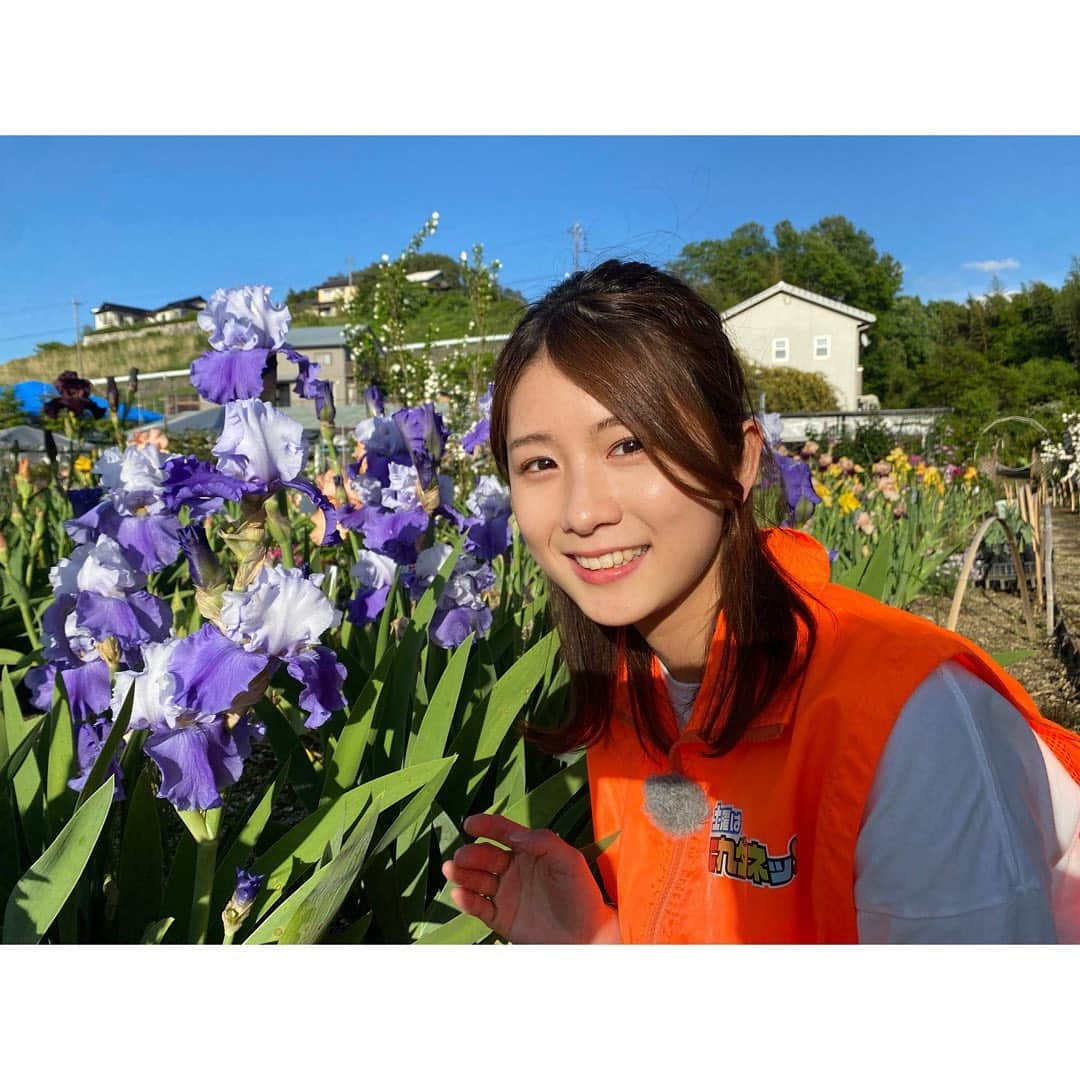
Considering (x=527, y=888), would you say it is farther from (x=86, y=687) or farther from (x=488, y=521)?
(x=488, y=521)

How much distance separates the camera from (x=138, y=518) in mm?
1202

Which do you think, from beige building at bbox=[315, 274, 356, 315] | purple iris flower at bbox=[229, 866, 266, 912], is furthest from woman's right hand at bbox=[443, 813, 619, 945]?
beige building at bbox=[315, 274, 356, 315]

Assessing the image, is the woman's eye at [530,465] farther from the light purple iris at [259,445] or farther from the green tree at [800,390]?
the green tree at [800,390]

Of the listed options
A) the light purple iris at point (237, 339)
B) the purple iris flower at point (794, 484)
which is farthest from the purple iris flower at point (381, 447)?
the purple iris flower at point (794, 484)

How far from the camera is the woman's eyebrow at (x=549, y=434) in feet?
2.96

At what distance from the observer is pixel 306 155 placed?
2.01m

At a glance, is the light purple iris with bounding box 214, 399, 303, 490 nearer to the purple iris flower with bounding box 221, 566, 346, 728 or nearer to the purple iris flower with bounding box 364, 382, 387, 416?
the purple iris flower with bounding box 221, 566, 346, 728

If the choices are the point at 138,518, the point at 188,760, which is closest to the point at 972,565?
the point at 138,518

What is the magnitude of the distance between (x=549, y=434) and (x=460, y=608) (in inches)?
31.1

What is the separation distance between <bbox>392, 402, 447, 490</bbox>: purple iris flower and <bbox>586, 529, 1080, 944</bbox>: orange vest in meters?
0.69

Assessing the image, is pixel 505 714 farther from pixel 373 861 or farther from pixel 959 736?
pixel 959 736
